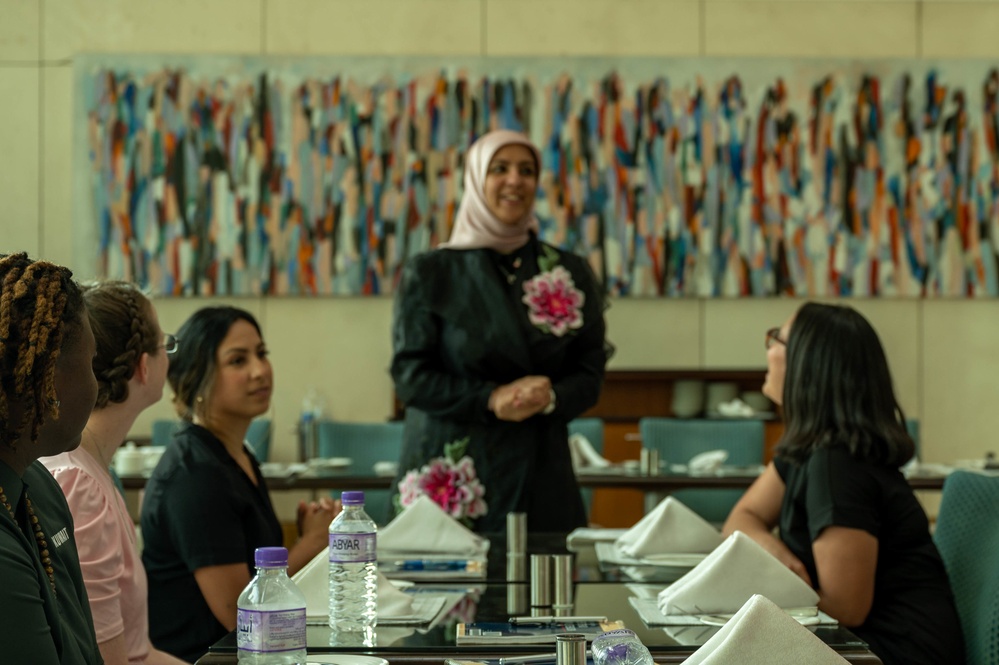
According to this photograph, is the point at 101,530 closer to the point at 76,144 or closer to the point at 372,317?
the point at 372,317

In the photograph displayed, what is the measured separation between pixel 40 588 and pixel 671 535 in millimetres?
1481

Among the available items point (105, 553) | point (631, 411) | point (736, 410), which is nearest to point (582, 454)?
point (736, 410)

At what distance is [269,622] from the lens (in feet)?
4.34

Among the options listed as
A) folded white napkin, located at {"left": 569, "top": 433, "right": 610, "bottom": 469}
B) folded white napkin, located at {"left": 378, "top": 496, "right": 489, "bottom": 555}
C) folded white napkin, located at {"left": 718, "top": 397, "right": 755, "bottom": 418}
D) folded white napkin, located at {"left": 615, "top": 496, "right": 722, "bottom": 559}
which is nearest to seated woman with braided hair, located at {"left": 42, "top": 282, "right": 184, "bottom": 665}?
folded white napkin, located at {"left": 378, "top": 496, "right": 489, "bottom": 555}

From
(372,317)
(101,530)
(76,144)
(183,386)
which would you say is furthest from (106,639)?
(76,144)

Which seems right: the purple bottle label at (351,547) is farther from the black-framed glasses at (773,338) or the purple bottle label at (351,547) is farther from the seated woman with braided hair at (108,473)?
the black-framed glasses at (773,338)

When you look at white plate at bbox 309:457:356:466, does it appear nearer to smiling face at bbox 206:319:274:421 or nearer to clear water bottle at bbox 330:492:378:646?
smiling face at bbox 206:319:274:421

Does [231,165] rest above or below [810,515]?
above

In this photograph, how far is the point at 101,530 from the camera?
5.41ft

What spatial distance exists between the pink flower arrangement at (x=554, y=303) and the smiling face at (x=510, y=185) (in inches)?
7.5

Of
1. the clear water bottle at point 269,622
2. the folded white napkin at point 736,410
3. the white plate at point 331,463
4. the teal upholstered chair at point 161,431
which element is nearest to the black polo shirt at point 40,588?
the clear water bottle at point 269,622

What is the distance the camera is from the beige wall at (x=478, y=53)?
6273mm

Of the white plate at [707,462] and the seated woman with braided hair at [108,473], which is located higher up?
the seated woman with braided hair at [108,473]

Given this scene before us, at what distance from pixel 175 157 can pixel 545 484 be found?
4.04 metres
